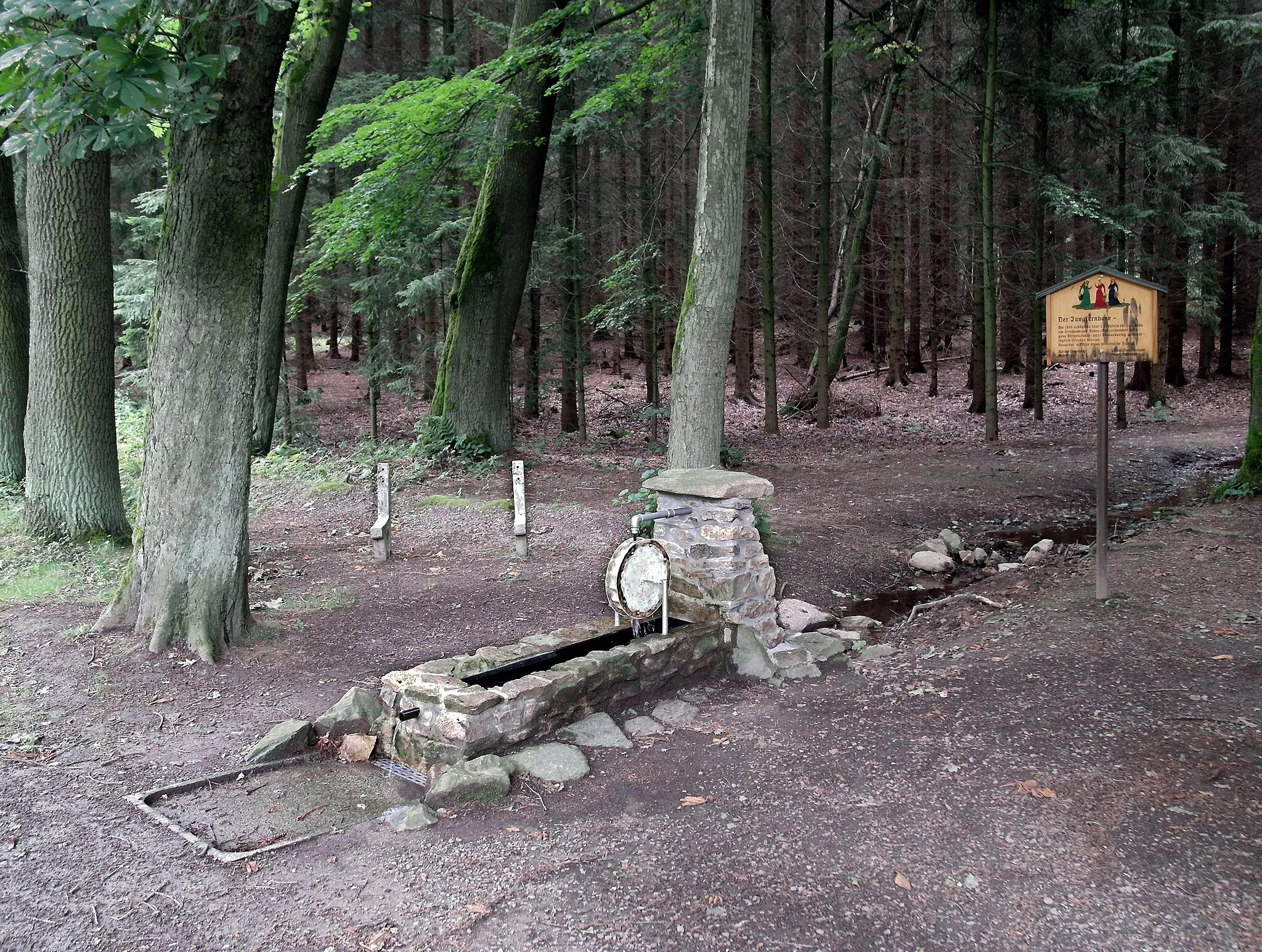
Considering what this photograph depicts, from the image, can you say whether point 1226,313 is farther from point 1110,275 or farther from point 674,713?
point 674,713

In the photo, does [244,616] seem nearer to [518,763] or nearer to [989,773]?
[518,763]

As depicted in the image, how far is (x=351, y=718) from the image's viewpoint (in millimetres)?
4746

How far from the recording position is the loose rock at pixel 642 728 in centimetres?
481

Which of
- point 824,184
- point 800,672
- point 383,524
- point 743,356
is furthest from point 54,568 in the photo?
point 743,356

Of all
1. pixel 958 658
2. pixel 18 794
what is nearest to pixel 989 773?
pixel 958 658

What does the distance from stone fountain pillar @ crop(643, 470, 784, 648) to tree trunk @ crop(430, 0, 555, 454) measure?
310 inches

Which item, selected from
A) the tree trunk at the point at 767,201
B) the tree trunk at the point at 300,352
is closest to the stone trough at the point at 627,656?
the tree trunk at the point at 767,201

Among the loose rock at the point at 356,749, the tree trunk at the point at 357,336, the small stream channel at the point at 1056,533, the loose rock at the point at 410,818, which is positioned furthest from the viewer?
the tree trunk at the point at 357,336

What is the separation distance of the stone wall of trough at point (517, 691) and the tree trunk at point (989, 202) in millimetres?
11898

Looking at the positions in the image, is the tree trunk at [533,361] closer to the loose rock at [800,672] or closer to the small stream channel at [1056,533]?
the small stream channel at [1056,533]

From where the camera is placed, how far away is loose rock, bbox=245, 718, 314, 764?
4465 millimetres

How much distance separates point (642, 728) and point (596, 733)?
31cm

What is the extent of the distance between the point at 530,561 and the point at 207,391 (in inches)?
145

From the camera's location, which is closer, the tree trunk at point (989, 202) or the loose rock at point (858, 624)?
the loose rock at point (858, 624)
